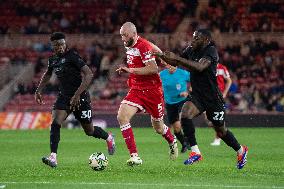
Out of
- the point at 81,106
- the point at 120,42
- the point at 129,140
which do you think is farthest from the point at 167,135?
the point at 120,42

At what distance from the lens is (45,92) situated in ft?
113

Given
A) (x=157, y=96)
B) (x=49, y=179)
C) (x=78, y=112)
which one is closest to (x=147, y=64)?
(x=157, y=96)

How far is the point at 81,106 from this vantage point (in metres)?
14.7

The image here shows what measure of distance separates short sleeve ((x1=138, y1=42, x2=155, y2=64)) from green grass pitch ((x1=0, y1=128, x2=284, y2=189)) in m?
1.86

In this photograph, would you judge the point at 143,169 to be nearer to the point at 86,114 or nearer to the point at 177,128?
the point at 86,114

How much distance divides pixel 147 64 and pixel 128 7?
25.0 meters

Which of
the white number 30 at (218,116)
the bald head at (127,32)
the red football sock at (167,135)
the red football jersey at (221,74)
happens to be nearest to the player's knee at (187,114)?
the red football sock at (167,135)

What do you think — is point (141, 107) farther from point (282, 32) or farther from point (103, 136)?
point (282, 32)

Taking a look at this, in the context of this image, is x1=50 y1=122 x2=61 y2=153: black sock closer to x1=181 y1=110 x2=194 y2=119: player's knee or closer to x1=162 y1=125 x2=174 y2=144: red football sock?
x1=162 y1=125 x2=174 y2=144: red football sock

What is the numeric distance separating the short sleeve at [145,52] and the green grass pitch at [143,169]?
1.86m

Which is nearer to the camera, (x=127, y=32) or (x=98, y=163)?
(x=98, y=163)

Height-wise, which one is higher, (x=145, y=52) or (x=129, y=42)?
(x=129, y=42)

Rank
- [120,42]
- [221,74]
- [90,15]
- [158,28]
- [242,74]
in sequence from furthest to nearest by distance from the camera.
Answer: [90,15] → [158,28] → [120,42] → [242,74] → [221,74]

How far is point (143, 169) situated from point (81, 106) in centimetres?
198
